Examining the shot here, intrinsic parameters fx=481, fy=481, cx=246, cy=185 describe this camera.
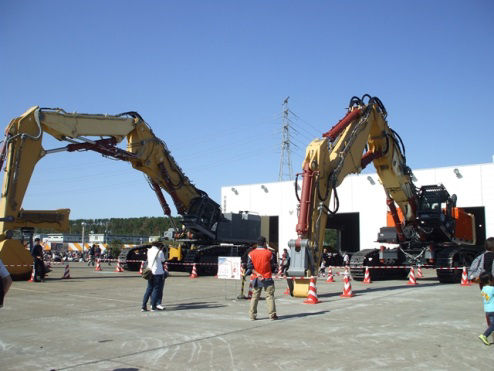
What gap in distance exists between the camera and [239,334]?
27.5 feet

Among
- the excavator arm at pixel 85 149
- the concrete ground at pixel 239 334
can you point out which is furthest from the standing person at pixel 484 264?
the excavator arm at pixel 85 149

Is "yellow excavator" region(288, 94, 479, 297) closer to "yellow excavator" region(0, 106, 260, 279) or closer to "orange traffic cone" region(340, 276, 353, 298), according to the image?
"orange traffic cone" region(340, 276, 353, 298)

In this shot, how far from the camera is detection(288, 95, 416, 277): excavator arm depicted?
46.7ft

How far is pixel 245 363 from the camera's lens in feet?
21.0

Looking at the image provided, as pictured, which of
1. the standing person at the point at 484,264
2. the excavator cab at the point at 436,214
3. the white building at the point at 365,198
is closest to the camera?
the standing person at the point at 484,264

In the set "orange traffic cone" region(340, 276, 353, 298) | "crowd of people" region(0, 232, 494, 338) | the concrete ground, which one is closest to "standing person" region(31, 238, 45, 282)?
the concrete ground

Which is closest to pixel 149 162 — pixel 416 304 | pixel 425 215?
pixel 425 215

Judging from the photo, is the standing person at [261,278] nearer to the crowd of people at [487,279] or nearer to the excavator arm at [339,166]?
the excavator arm at [339,166]

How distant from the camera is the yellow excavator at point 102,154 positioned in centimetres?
1798

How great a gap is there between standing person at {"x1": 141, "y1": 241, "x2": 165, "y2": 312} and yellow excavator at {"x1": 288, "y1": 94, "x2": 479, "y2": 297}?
3.89 meters

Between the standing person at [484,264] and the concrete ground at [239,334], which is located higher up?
the standing person at [484,264]

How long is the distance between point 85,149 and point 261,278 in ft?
41.8

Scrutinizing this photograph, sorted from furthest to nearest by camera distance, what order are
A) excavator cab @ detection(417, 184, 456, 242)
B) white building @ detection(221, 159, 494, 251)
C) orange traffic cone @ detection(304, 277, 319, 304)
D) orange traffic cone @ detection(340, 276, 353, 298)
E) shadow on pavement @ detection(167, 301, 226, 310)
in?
white building @ detection(221, 159, 494, 251)
excavator cab @ detection(417, 184, 456, 242)
orange traffic cone @ detection(340, 276, 353, 298)
orange traffic cone @ detection(304, 277, 319, 304)
shadow on pavement @ detection(167, 301, 226, 310)

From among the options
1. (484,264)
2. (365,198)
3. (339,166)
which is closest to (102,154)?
(339,166)
